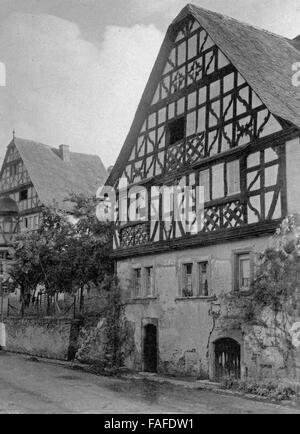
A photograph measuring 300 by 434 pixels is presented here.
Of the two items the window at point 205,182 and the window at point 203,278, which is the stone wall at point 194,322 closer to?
the window at point 203,278

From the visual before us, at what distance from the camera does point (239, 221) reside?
1744 centimetres

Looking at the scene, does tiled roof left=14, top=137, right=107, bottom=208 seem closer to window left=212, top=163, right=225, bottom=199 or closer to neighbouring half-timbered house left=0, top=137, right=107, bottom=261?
neighbouring half-timbered house left=0, top=137, right=107, bottom=261

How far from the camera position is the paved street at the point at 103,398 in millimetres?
13562

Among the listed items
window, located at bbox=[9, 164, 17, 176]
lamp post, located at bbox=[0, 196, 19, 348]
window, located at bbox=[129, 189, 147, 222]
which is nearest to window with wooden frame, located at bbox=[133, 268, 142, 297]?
window, located at bbox=[129, 189, 147, 222]

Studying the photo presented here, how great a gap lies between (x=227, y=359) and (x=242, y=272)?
2653 millimetres

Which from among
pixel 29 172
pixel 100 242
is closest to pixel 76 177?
pixel 29 172

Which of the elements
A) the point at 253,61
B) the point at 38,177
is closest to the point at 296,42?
the point at 253,61

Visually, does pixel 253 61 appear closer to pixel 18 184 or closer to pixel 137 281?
pixel 137 281

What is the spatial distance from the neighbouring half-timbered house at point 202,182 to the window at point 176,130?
40mm

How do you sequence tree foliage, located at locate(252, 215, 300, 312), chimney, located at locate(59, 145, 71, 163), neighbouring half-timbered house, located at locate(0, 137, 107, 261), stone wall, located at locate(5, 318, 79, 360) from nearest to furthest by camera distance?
tree foliage, located at locate(252, 215, 300, 312)
stone wall, located at locate(5, 318, 79, 360)
neighbouring half-timbered house, located at locate(0, 137, 107, 261)
chimney, located at locate(59, 145, 71, 163)

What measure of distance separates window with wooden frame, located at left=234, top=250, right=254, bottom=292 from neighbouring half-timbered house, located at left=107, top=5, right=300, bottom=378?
0.03 m

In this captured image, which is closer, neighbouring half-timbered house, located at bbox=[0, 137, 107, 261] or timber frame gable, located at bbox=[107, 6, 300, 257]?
timber frame gable, located at bbox=[107, 6, 300, 257]

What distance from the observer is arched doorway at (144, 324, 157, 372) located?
70.1 ft

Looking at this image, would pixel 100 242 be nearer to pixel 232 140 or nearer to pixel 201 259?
pixel 201 259
